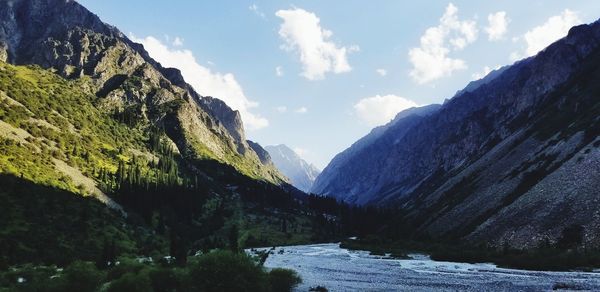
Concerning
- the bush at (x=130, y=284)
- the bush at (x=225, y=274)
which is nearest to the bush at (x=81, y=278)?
the bush at (x=130, y=284)

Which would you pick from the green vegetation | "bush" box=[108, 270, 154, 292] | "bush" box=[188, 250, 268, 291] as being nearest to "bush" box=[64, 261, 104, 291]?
the green vegetation

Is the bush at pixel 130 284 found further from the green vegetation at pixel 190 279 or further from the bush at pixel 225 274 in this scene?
the bush at pixel 225 274

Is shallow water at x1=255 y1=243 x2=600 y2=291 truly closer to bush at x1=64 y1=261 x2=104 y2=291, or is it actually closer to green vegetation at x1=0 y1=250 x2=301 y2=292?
green vegetation at x1=0 y1=250 x2=301 y2=292

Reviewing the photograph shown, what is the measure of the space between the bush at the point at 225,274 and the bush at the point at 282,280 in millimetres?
9755

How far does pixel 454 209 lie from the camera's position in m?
152

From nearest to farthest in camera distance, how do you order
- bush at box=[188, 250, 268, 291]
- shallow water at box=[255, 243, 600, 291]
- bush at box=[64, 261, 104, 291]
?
bush at box=[188, 250, 268, 291] < bush at box=[64, 261, 104, 291] < shallow water at box=[255, 243, 600, 291]

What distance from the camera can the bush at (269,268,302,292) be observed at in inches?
2178

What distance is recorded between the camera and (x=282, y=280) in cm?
5625

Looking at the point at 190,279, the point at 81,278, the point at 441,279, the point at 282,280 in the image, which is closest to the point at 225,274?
the point at 190,279

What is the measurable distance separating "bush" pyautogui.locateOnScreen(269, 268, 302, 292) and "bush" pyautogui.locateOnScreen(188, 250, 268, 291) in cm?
975

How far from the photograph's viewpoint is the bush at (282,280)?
55.3m

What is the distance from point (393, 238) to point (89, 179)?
103 metres

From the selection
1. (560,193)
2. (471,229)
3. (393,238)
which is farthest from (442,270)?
(393,238)

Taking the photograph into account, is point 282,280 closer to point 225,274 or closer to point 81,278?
point 225,274
